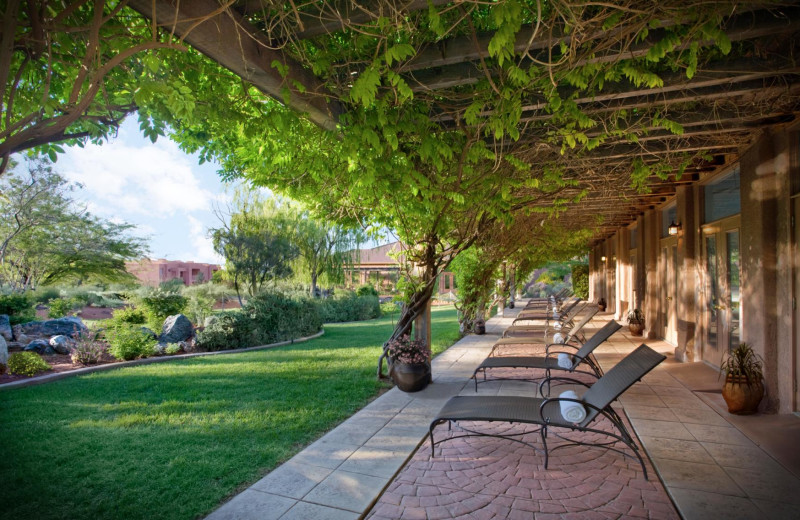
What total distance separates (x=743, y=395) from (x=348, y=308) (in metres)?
14.4

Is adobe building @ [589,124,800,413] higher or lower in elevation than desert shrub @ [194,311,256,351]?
higher

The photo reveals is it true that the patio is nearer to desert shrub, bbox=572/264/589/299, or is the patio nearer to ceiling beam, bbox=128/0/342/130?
ceiling beam, bbox=128/0/342/130

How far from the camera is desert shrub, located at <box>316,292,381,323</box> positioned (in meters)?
17.3

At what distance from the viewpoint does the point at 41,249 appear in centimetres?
1683

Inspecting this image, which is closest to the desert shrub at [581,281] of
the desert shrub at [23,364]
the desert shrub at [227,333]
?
the desert shrub at [227,333]

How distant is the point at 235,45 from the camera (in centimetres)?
274

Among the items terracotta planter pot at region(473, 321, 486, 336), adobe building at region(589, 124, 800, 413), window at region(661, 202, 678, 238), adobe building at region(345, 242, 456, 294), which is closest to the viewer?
adobe building at region(589, 124, 800, 413)

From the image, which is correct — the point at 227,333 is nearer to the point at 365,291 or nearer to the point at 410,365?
the point at 410,365

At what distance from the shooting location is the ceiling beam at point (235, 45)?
7.70 feet

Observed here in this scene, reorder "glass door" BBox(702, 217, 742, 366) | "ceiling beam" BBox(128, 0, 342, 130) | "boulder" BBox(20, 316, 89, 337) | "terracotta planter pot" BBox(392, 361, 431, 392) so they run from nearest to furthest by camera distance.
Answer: "ceiling beam" BBox(128, 0, 342, 130), "terracotta planter pot" BBox(392, 361, 431, 392), "glass door" BBox(702, 217, 742, 366), "boulder" BBox(20, 316, 89, 337)

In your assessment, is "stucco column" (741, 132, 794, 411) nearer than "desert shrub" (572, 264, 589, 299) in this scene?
Yes

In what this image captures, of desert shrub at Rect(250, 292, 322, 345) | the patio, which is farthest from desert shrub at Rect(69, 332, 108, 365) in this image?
the patio

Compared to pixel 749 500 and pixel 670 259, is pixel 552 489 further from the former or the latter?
pixel 670 259

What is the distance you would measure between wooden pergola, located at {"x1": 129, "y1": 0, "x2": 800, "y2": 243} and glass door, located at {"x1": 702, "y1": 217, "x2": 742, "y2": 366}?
1.35 m
